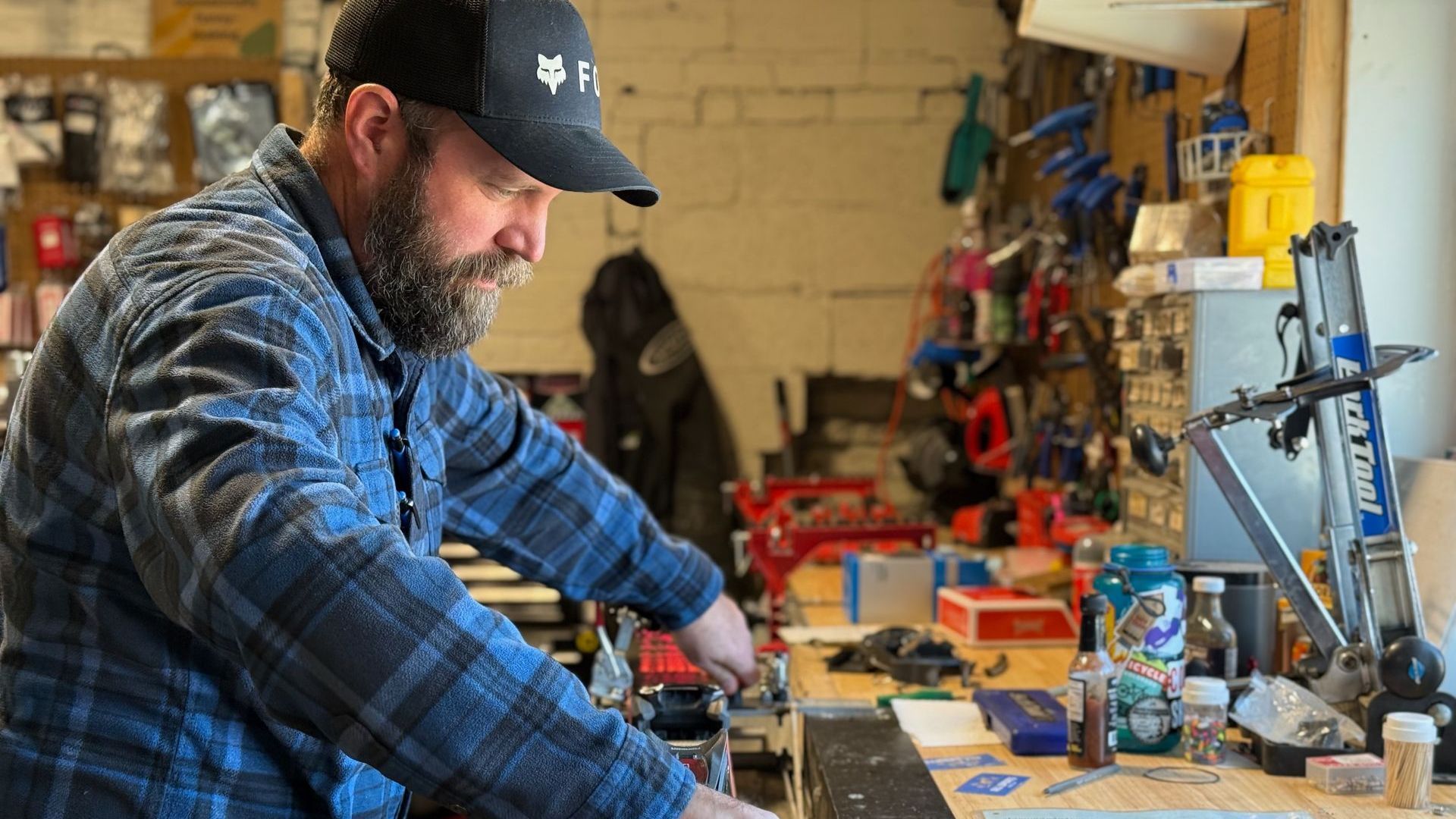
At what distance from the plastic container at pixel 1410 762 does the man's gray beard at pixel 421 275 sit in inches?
44.4

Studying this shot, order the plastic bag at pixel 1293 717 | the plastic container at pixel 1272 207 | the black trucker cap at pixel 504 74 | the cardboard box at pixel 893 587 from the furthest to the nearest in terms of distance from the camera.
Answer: the cardboard box at pixel 893 587
the plastic container at pixel 1272 207
the plastic bag at pixel 1293 717
the black trucker cap at pixel 504 74

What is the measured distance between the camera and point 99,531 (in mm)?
1268

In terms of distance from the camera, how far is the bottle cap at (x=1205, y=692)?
1890 millimetres

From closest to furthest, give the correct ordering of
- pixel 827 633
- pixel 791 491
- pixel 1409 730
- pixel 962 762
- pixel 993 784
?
pixel 1409 730
pixel 993 784
pixel 962 762
pixel 827 633
pixel 791 491

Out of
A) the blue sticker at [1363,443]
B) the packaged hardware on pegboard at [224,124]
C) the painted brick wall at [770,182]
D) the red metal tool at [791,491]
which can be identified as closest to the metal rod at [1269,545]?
the blue sticker at [1363,443]

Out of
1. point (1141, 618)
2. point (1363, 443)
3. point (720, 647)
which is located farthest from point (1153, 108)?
point (720, 647)

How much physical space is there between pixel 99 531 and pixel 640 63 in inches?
155

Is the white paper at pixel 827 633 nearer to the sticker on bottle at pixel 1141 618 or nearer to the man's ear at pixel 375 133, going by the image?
the sticker on bottle at pixel 1141 618

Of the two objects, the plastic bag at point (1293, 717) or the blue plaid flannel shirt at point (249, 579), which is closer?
the blue plaid flannel shirt at point (249, 579)

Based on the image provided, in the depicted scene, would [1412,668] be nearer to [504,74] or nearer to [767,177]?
[504,74]

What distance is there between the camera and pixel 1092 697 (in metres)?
1.84

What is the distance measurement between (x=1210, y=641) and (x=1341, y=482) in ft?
0.96

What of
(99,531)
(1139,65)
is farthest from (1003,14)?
(99,531)

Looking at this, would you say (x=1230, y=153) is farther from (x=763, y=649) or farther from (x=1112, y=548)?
(x=763, y=649)
